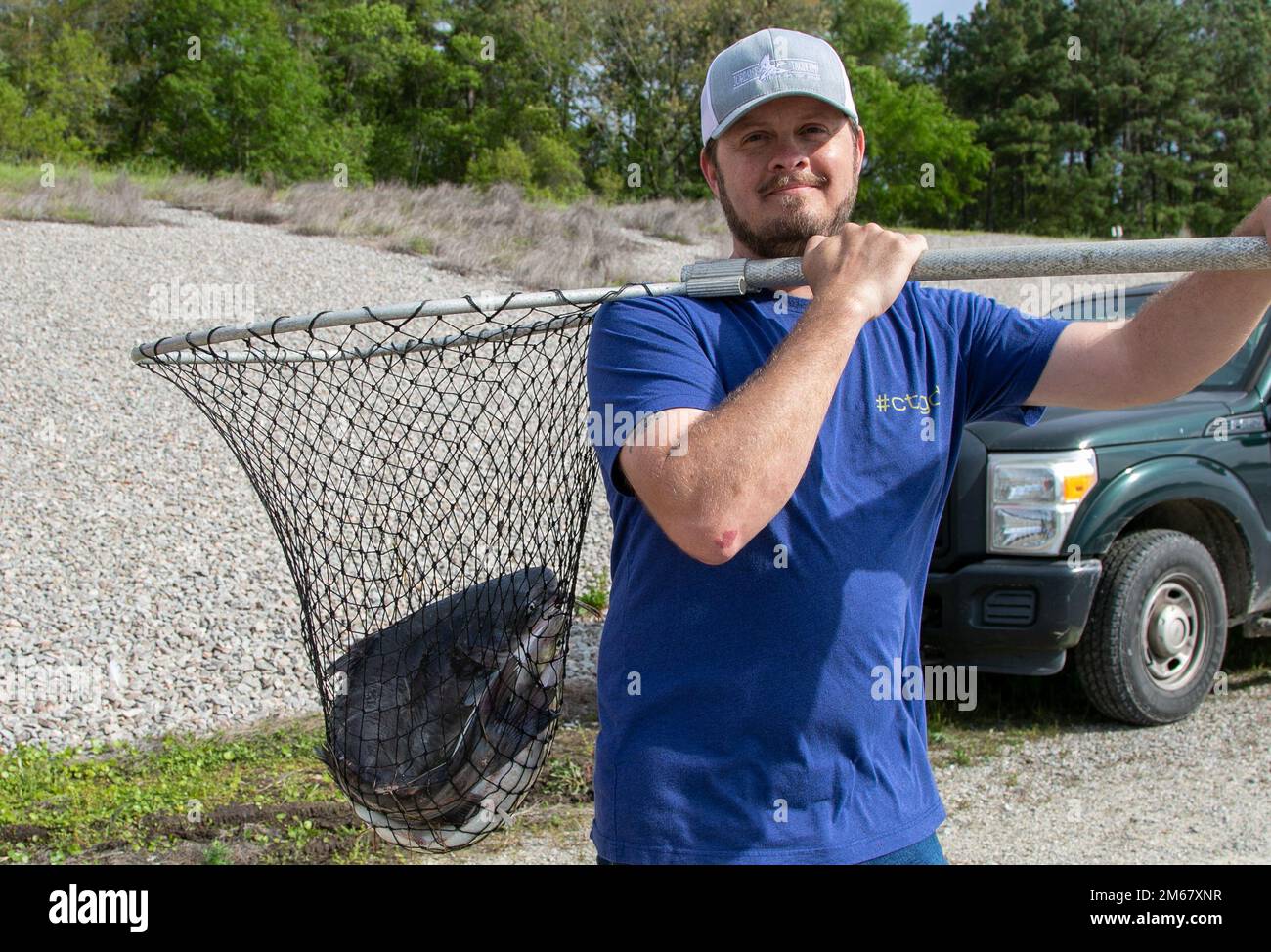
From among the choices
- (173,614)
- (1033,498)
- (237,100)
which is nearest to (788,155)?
(1033,498)

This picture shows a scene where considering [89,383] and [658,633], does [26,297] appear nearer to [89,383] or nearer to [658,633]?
[89,383]

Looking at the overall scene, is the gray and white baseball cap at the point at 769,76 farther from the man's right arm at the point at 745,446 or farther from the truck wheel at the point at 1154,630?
the truck wheel at the point at 1154,630

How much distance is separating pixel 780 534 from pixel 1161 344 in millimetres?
887

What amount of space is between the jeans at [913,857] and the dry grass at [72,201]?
789 inches

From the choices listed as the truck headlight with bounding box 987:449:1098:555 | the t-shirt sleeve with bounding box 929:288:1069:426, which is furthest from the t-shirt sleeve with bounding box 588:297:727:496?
the truck headlight with bounding box 987:449:1098:555

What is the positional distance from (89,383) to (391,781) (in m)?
11.2

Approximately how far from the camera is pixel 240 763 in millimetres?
5508

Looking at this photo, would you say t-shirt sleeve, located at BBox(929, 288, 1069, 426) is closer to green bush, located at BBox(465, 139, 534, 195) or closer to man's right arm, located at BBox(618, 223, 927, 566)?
man's right arm, located at BBox(618, 223, 927, 566)

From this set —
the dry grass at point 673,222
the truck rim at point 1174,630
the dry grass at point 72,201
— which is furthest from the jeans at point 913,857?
the dry grass at point 673,222

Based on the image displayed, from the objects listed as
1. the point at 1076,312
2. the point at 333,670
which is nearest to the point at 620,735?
the point at 333,670

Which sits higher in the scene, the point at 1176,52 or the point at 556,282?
the point at 1176,52

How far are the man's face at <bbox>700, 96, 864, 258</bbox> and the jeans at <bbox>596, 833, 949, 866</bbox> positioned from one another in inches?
41.6

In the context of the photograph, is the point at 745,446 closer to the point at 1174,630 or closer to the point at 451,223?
the point at 1174,630

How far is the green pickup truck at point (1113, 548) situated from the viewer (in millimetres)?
5270
